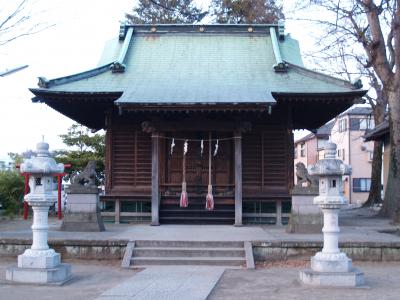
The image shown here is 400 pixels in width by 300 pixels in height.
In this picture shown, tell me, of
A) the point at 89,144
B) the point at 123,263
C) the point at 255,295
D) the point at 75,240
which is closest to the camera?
the point at 255,295

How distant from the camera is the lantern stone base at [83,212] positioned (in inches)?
569

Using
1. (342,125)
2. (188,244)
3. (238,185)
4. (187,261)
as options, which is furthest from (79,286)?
(342,125)

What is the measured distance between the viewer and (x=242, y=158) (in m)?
17.8

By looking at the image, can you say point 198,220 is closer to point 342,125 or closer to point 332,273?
point 332,273

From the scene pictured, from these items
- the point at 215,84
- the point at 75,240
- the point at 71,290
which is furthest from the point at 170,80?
the point at 71,290

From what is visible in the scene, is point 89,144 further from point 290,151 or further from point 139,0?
point 290,151

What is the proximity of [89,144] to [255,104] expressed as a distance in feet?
60.2

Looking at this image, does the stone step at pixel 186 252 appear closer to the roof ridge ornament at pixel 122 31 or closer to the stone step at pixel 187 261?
the stone step at pixel 187 261

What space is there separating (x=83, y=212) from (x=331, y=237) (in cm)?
741

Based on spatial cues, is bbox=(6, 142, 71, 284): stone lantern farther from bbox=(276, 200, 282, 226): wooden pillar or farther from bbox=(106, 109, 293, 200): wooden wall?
bbox=(276, 200, 282, 226): wooden pillar

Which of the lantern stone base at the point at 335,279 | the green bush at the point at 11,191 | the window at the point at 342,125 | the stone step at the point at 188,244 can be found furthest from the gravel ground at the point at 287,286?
the window at the point at 342,125

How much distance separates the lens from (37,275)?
9.38 m

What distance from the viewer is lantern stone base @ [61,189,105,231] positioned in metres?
14.4

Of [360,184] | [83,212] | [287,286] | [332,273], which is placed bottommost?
[287,286]
